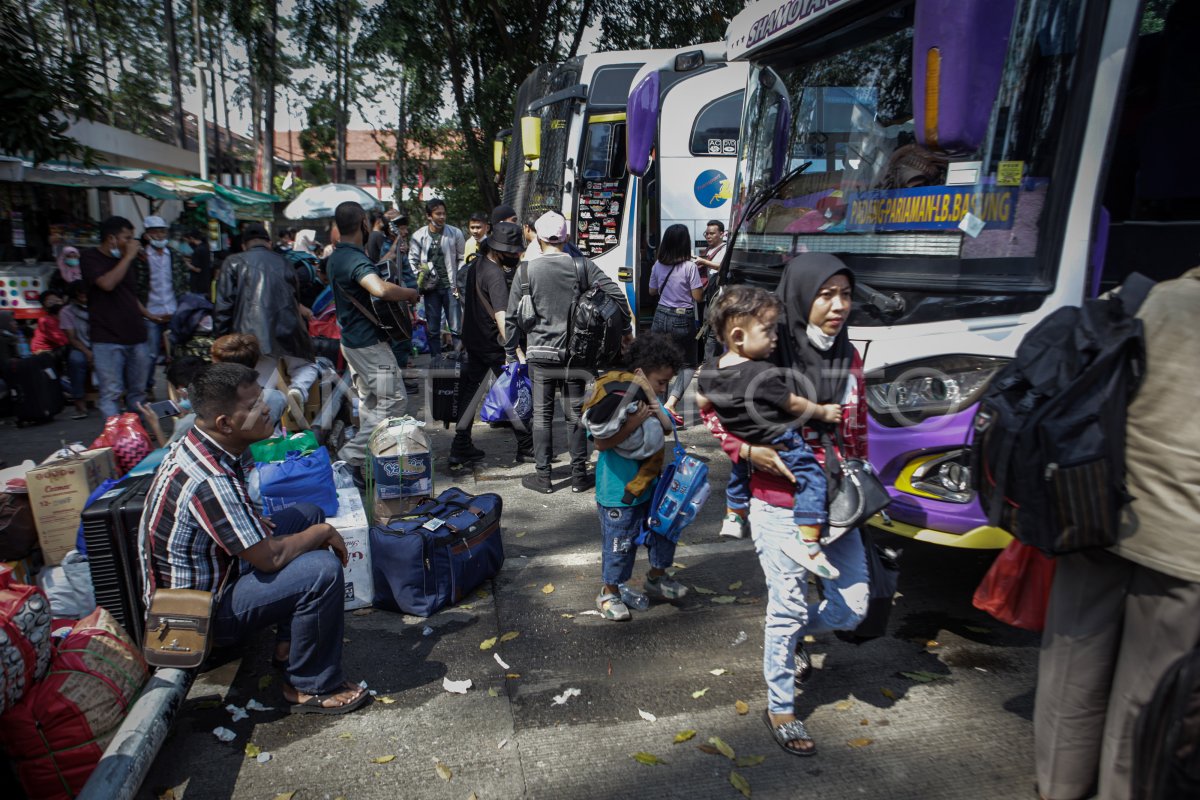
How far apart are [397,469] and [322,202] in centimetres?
1285

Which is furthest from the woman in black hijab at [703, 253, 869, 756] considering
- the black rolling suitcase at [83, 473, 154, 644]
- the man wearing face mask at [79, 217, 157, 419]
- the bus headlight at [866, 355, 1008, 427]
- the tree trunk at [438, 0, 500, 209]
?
the tree trunk at [438, 0, 500, 209]

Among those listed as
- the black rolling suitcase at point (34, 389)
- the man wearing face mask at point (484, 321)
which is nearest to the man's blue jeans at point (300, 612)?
the man wearing face mask at point (484, 321)

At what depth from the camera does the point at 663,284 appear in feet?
24.7

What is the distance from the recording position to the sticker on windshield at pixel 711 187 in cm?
986

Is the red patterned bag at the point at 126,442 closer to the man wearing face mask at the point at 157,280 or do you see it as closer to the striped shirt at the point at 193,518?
the striped shirt at the point at 193,518

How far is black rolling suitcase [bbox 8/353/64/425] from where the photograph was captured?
26.5 feet

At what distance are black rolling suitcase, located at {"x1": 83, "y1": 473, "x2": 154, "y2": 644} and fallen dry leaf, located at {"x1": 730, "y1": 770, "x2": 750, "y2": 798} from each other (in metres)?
2.51

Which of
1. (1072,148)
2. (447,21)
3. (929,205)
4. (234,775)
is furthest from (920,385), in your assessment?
(447,21)

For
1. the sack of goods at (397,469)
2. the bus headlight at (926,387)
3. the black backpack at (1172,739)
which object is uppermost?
the bus headlight at (926,387)

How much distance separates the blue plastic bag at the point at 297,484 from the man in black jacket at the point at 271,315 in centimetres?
175

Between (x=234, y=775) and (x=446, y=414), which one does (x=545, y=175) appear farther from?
(x=234, y=775)

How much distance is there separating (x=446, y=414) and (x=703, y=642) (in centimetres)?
377

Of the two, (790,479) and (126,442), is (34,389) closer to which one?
(126,442)

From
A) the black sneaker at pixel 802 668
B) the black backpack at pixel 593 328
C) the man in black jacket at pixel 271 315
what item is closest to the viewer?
the black sneaker at pixel 802 668
